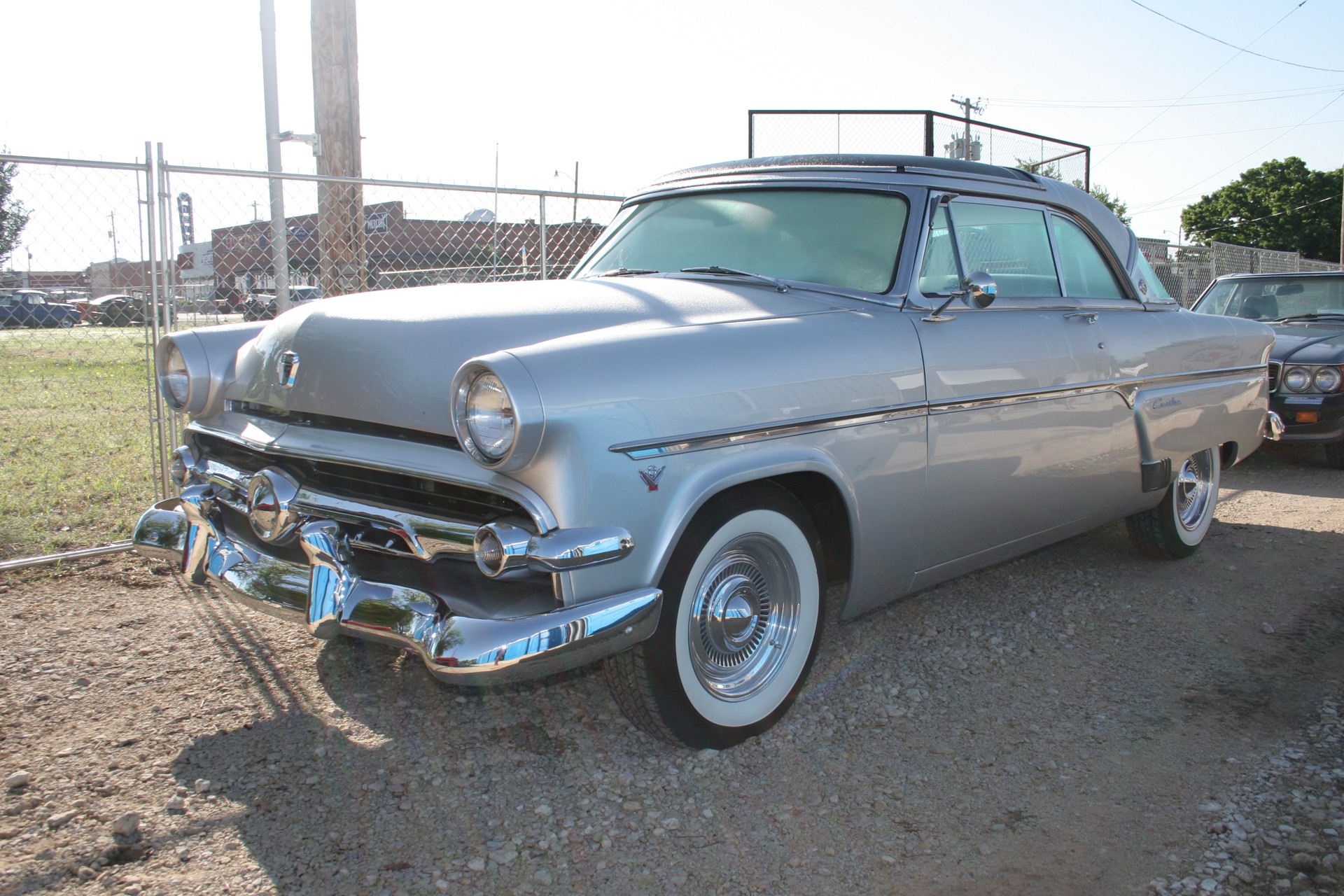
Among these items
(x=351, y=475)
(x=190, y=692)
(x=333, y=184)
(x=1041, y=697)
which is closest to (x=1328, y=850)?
(x=1041, y=697)

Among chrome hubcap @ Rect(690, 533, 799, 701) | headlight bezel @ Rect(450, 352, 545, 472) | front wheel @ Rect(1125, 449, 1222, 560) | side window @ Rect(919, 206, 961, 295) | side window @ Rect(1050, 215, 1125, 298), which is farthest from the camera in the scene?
front wheel @ Rect(1125, 449, 1222, 560)

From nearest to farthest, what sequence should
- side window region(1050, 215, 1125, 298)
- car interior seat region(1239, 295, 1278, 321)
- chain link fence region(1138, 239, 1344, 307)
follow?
side window region(1050, 215, 1125, 298)
car interior seat region(1239, 295, 1278, 321)
chain link fence region(1138, 239, 1344, 307)

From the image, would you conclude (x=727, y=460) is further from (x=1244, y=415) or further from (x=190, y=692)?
(x=1244, y=415)

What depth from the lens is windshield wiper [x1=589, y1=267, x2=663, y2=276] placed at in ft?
11.3

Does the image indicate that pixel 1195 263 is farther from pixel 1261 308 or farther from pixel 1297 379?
pixel 1297 379

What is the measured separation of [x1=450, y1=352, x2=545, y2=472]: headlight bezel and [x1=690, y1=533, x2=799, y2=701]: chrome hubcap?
0.65 metres

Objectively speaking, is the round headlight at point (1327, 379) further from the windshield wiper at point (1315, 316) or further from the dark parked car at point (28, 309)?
the dark parked car at point (28, 309)

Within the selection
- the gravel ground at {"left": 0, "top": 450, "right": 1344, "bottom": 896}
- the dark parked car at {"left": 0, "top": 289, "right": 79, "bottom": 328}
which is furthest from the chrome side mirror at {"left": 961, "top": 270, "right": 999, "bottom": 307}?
the dark parked car at {"left": 0, "top": 289, "right": 79, "bottom": 328}

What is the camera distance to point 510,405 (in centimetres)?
212

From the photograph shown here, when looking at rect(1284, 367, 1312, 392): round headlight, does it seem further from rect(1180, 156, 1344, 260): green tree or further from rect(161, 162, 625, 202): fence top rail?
rect(1180, 156, 1344, 260): green tree

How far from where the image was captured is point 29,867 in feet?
6.86

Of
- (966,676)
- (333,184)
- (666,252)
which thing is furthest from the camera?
(333,184)

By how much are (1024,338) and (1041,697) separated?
1.19m

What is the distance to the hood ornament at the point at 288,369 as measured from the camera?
2666 mm
